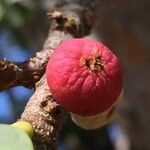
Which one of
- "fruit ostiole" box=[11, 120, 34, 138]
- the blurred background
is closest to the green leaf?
"fruit ostiole" box=[11, 120, 34, 138]

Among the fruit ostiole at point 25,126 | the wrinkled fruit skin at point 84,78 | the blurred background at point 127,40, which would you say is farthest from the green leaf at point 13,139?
the blurred background at point 127,40

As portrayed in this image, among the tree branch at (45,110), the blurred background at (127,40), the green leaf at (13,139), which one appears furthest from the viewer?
the blurred background at (127,40)

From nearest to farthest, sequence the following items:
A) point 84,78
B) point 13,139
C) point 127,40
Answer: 1. point 13,139
2. point 84,78
3. point 127,40

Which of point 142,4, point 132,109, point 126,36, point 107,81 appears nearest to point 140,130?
point 132,109

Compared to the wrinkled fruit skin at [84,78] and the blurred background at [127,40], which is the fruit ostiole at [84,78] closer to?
the wrinkled fruit skin at [84,78]

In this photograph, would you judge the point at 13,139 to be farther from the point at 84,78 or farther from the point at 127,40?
the point at 127,40

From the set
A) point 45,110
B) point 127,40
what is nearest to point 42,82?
point 45,110

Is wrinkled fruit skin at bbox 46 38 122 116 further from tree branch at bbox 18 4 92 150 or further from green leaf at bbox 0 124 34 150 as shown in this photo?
green leaf at bbox 0 124 34 150
